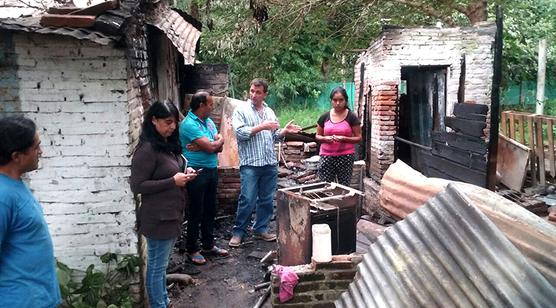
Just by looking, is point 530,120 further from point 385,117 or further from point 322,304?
point 322,304

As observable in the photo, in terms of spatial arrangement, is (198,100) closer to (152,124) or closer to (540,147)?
(152,124)

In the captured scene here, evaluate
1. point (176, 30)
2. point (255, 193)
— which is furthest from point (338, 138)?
point (176, 30)

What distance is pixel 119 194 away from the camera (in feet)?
12.6

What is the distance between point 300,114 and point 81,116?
14.7 metres

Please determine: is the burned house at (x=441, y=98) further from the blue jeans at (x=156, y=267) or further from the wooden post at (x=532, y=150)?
the blue jeans at (x=156, y=267)

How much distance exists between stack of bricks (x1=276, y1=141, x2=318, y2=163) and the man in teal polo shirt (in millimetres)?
5559

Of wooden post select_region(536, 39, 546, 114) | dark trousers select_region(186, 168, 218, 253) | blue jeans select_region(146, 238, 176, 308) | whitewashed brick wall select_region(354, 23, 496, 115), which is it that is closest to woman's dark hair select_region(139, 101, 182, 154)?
blue jeans select_region(146, 238, 176, 308)

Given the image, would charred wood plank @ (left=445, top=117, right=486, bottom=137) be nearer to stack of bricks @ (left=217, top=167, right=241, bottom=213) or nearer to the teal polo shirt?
stack of bricks @ (left=217, top=167, right=241, bottom=213)

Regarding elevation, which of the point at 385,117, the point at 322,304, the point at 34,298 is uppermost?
the point at 385,117

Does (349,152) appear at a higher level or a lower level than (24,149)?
lower

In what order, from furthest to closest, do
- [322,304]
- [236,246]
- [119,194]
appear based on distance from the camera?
[236,246]
[119,194]
[322,304]

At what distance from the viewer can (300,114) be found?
18.2 metres

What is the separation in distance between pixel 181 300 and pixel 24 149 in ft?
8.35

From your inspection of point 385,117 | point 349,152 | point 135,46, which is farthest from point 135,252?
→ point 385,117
